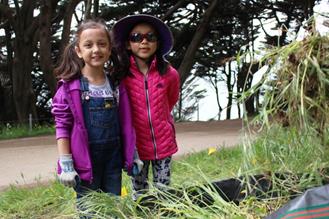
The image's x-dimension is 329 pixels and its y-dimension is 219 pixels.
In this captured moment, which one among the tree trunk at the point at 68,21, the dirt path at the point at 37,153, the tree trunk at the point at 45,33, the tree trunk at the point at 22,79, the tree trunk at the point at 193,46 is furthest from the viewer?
the tree trunk at the point at 193,46

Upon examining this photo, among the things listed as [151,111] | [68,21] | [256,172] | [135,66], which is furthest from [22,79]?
[256,172]

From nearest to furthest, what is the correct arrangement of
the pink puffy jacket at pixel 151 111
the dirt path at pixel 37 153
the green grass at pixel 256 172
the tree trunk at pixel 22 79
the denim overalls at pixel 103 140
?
the green grass at pixel 256 172 < the denim overalls at pixel 103 140 < the pink puffy jacket at pixel 151 111 < the dirt path at pixel 37 153 < the tree trunk at pixel 22 79

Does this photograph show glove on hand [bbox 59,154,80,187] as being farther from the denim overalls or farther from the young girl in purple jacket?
the denim overalls

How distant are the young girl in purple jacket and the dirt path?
57.6 inches

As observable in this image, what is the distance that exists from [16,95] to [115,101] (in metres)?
12.2

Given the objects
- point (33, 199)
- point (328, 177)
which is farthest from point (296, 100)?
point (33, 199)

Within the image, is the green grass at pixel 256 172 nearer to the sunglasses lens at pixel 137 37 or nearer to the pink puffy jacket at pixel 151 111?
the pink puffy jacket at pixel 151 111

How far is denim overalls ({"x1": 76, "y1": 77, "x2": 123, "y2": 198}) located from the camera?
257cm

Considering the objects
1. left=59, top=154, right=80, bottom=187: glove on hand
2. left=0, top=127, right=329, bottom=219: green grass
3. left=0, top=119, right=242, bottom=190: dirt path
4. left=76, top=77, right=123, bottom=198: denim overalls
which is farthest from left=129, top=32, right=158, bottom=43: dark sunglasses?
left=0, top=119, right=242, bottom=190: dirt path

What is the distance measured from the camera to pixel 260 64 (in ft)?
5.72

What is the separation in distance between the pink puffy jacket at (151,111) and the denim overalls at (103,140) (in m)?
0.16

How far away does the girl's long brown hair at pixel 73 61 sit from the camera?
8.57ft

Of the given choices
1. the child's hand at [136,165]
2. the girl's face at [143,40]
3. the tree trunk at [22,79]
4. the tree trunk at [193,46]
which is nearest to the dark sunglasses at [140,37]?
the girl's face at [143,40]

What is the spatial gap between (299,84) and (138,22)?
1399mm
